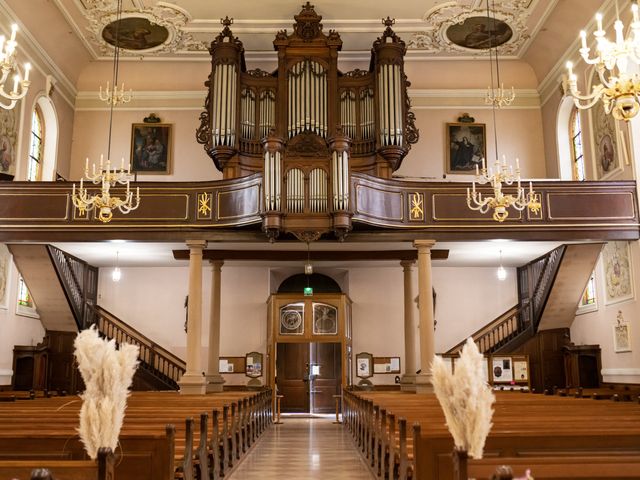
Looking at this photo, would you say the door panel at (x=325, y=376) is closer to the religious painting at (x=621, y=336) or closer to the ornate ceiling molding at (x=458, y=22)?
the religious painting at (x=621, y=336)

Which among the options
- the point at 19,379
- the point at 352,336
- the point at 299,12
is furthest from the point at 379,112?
the point at 19,379

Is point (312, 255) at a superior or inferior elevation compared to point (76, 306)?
superior

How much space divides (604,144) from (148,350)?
13.8 metres

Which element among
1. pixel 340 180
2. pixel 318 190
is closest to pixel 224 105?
pixel 318 190

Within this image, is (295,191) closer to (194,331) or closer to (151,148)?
(194,331)

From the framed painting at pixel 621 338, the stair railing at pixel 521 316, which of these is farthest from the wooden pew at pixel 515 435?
the stair railing at pixel 521 316

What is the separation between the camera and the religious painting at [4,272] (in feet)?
52.4

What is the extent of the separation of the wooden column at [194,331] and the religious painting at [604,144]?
9.85 meters

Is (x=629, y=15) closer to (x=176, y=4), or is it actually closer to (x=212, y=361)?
(x=176, y=4)

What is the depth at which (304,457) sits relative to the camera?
36.0 ft

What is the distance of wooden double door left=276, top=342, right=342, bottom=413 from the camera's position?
71.3 ft

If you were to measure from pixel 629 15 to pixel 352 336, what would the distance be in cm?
1182

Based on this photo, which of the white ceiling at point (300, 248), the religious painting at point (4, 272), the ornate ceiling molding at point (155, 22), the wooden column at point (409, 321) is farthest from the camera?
the wooden column at point (409, 321)

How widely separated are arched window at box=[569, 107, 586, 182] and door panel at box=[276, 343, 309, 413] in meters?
10.0
